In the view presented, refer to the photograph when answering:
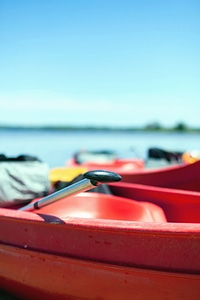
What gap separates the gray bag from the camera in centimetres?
257

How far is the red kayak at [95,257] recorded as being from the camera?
5.44 ft

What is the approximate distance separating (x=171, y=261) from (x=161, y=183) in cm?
193

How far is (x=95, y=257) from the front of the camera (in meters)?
1.83

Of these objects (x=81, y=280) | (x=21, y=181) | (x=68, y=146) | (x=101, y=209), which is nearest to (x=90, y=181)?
(x=81, y=280)

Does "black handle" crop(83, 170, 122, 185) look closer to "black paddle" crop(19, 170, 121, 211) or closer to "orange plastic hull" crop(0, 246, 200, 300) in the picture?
"black paddle" crop(19, 170, 121, 211)

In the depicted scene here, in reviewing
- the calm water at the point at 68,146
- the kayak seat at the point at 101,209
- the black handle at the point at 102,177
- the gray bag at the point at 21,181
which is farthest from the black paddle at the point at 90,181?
the calm water at the point at 68,146

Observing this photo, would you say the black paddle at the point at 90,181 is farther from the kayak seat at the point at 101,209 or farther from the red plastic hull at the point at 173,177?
the red plastic hull at the point at 173,177

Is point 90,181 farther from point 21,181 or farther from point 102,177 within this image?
point 21,181

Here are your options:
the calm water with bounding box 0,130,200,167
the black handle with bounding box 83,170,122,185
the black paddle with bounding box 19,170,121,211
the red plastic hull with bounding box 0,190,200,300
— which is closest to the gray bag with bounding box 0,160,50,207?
the red plastic hull with bounding box 0,190,200,300

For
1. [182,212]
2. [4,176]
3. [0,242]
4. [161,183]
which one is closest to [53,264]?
[0,242]

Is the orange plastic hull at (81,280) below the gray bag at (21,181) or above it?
below

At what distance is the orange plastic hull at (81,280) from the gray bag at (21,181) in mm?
533

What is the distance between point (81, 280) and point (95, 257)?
5.8 inches

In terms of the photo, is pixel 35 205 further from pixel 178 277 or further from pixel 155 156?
pixel 155 156
